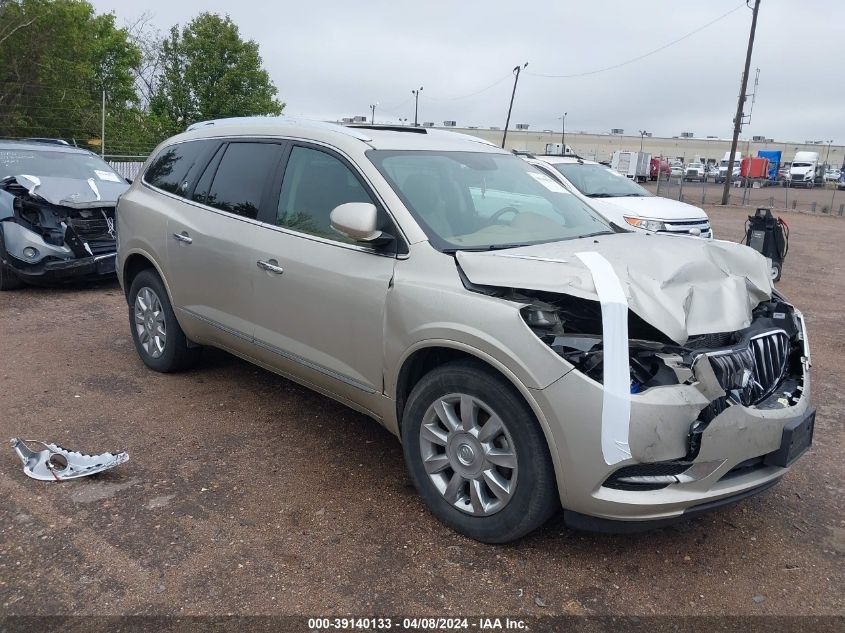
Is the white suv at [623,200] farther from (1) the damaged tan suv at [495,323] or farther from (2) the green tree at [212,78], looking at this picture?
(2) the green tree at [212,78]

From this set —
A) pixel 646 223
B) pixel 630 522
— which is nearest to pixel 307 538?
pixel 630 522

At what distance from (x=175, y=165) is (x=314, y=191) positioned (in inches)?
68.1

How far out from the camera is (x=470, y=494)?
10.6 ft

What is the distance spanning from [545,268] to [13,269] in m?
7.28

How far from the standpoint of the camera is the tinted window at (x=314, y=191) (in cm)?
390

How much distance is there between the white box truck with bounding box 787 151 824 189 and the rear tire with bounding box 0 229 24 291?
52534mm

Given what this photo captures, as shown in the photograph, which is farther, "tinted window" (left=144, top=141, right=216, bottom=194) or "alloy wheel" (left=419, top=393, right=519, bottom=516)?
"tinted window" (left=144, top=141, right=216, bottom=194)

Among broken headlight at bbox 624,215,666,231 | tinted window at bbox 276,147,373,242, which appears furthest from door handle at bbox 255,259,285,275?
broken headlight at bbox 624,215,666,231

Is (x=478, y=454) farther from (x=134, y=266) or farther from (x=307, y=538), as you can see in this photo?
(x=134, y=266)

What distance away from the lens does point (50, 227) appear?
8398 mm

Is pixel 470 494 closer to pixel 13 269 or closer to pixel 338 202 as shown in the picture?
pixel 338 202

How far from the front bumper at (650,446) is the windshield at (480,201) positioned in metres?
1.06

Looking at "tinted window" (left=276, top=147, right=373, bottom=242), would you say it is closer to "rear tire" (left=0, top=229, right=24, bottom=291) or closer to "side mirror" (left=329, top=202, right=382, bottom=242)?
"side mirror" (left=329, top=202, right=382, bottom=242)

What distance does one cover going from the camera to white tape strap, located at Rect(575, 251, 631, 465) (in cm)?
272
